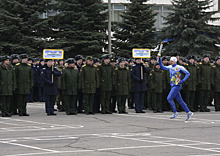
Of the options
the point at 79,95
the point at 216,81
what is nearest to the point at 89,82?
the point at 79,95

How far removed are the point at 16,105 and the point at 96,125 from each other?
190 inches

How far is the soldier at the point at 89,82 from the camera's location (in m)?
19.4

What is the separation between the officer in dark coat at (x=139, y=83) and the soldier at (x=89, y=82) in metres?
1.55

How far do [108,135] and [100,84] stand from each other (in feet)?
23.2

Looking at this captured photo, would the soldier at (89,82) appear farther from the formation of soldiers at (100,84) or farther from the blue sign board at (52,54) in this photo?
the blue sign board at (52,54)

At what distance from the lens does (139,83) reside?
2025 centimetres

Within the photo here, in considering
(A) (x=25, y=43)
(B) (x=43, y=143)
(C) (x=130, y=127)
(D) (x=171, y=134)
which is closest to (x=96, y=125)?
(C) (x=130, y=127)

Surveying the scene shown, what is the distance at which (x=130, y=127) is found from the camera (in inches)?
584

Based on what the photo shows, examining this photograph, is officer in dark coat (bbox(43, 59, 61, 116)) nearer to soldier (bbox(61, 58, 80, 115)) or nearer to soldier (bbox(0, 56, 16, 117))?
soldier (bbox(61, 58, 80, 115))

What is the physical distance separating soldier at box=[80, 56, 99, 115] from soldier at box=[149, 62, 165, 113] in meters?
2.46

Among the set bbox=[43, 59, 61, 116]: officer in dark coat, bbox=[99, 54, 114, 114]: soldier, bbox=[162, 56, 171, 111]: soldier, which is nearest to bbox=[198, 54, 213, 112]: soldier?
bbox=[162, 56, 171, 111]: soldier

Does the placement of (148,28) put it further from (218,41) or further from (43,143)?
(43,143)

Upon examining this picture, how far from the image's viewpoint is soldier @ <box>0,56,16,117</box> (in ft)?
60.0

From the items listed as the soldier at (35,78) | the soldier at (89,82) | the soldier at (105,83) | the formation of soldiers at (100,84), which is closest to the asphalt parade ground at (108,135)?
the formation of soldiers at (100,84)
